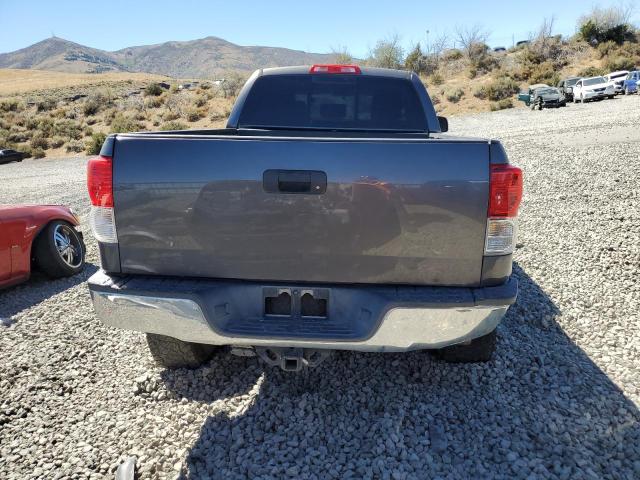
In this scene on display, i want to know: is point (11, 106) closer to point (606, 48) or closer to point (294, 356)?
point (294, 356)

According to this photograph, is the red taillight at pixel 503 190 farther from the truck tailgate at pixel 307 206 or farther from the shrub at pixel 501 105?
the shrub at pixel 501 105

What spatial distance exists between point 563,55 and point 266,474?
1851 inches

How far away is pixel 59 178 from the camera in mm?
15258

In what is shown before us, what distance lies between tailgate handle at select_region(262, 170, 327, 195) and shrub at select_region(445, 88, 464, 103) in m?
33.6

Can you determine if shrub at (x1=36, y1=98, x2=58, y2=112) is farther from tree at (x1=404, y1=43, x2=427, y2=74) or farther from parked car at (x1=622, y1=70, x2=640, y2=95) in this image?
parked car at (x1=622, y1=70, x2=640, y2=95)

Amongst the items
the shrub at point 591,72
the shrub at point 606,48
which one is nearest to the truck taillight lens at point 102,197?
the shrub at point 591,72

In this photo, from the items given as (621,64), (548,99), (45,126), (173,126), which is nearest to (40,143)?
(45,126)

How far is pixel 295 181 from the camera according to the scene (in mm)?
2154

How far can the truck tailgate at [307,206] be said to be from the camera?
2125 mm

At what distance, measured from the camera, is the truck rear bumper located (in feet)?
7.09

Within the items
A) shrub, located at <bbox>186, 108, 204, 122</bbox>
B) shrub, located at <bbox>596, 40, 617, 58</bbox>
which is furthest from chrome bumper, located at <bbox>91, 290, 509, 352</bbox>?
shrub, located at <bbox>596, 40, 617, 58</bbox>

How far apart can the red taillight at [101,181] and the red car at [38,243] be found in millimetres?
2910

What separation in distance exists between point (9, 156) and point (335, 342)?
26381mm

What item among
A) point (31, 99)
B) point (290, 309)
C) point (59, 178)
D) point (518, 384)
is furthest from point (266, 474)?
point (31, 99)
